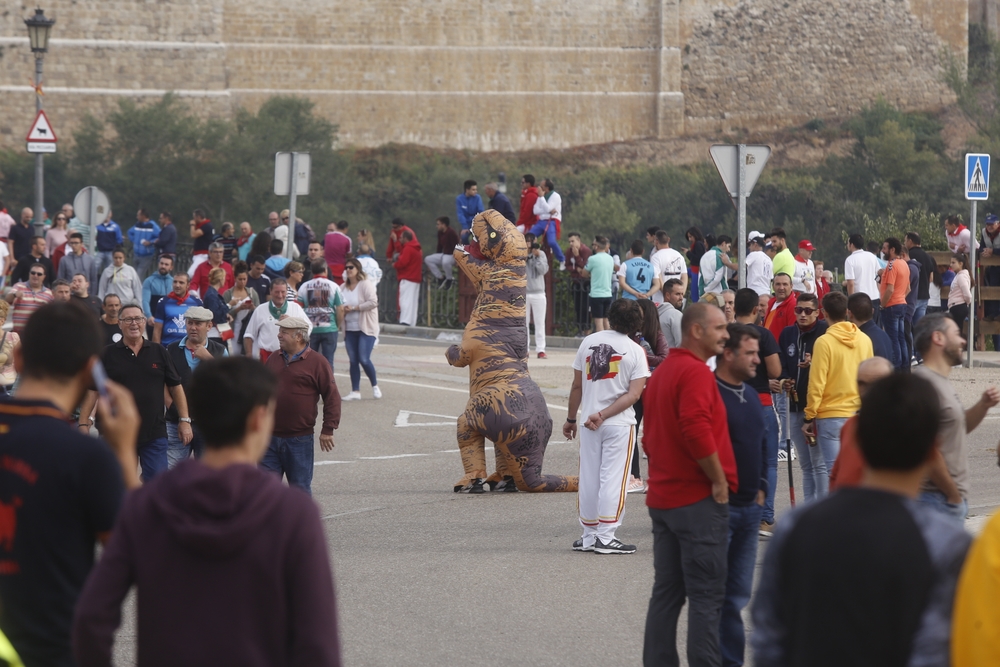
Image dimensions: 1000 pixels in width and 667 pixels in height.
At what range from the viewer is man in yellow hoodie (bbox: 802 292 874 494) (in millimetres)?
8352

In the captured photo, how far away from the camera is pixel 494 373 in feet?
35.0

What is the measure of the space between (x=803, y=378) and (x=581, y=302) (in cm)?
1379

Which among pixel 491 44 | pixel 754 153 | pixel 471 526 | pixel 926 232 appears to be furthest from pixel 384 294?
pixel 491 44

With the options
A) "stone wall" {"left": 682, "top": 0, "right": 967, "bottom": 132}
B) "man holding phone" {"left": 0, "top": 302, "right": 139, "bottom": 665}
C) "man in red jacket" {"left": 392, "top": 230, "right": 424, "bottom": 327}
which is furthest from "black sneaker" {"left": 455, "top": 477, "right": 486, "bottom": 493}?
"stone wall" {"left": 682, "top": 0, "right": 967, "bottom": 132}

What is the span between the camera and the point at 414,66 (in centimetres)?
5828

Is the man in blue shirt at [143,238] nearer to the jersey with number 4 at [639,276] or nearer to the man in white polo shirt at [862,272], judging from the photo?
the jersey with number 4 at [639,276]

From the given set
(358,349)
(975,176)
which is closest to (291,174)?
(358,349)

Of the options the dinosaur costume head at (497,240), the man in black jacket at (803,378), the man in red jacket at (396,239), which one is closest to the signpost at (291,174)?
the dinosaur costume head at (497,240)

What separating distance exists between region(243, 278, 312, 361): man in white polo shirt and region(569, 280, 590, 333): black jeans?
37.3 feet

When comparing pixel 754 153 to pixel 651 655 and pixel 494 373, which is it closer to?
pixel 494 373

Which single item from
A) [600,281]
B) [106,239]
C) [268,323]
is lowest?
[268,323]

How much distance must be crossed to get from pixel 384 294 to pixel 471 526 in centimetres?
1669

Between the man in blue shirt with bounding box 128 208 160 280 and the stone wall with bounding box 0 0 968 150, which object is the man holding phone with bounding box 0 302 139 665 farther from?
the stone wall with bounding box 0 0 968 150

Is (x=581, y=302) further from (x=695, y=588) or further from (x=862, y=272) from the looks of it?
(x=695, y=588)
